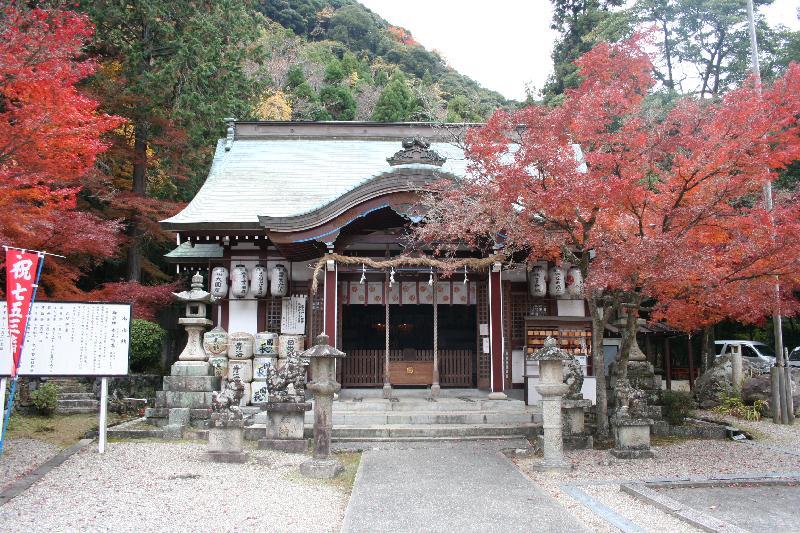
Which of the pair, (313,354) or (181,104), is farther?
(181,104)

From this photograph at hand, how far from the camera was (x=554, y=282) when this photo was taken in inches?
578

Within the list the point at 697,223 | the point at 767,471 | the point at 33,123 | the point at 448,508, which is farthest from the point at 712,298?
the point at 33,123

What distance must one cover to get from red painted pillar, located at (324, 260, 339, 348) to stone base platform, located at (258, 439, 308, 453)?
362 cm

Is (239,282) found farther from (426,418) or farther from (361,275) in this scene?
(426,418)

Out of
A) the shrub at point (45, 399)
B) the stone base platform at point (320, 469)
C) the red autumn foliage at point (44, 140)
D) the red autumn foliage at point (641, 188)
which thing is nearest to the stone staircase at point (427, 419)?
the stone base platform at point (320, 469)

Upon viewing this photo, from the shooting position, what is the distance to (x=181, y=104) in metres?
18.6

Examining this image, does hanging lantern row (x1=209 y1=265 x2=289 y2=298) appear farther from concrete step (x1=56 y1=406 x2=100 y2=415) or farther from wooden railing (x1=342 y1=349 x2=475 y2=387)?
concrete step (x1=56 y1=406 x2=100 y2=415)

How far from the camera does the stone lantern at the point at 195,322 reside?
1210 cm

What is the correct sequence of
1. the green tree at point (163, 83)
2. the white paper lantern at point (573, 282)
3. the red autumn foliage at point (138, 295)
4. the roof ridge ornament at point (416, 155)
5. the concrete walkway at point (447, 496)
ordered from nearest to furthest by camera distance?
Answer: the concrete walkway at point (447, 496)
the roof ridge ornament at point (416, 155)
the white paper lantern at point (573, 282)
the red autumn foliage at point (138, 295)
the green tree at point (163, 83)

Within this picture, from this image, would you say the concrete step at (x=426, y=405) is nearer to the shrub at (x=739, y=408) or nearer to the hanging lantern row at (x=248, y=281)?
the hanging lantern row at (x=248, y=281)

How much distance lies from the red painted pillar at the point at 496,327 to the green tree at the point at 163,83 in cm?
1103

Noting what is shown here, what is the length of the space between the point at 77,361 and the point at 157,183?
15.2 meters

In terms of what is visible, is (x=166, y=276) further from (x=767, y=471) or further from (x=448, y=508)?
(x=767, y=471)

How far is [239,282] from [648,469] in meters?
10.2
